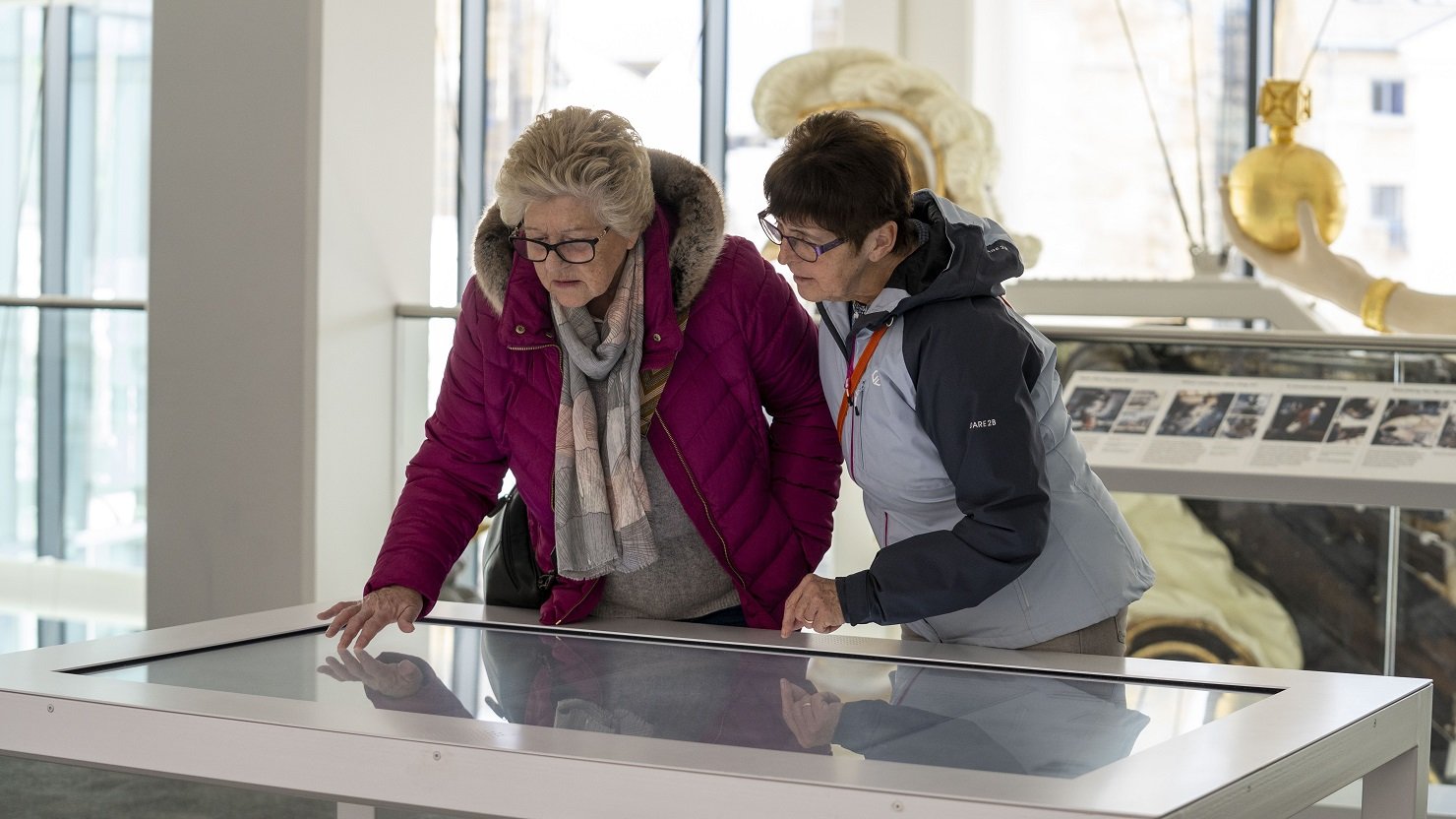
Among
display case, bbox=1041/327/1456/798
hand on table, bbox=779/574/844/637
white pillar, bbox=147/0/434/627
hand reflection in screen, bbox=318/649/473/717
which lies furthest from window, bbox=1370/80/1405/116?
hand reflection in screen, bbox=318/649/473/717

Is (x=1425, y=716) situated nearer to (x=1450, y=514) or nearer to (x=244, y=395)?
(x=1450, y=514)

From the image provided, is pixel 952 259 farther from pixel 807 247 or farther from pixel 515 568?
pixel 515 568

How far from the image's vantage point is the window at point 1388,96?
24.8 feet

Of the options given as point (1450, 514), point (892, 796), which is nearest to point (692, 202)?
point (892, 796)

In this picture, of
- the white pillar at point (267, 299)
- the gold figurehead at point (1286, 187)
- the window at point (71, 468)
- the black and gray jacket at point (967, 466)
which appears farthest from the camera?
the window at point (71, 468)

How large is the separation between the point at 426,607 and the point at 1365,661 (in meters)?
2.33

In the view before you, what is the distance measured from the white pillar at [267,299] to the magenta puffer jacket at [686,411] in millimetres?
2222

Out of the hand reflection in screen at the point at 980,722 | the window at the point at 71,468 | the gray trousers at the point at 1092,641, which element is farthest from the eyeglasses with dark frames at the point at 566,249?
the window at the point at 71,468

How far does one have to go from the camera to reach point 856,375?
6.67ft

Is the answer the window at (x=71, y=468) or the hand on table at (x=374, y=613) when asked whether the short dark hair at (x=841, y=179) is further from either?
the window at (x=71, y=468)

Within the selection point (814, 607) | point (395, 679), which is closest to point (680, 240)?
point (814, 607)

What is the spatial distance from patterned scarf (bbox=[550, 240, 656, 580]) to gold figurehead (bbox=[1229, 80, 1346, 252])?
3.17 metres

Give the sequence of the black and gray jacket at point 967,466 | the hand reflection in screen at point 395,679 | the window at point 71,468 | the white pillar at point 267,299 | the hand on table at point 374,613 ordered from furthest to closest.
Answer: the window at point 71,468, the white pillar at point 267,299, the hand on table at point 374,613, the black and gray jacket at point 967,466, the hand reflection in screen at point 395,679

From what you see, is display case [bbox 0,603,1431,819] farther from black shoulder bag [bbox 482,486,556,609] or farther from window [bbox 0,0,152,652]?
window [bbox 0,0,152,652]
